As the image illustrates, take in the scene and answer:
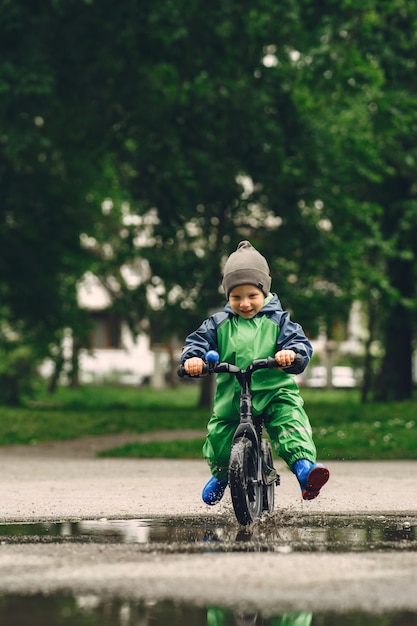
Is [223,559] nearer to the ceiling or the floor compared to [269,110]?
nearer to the floor

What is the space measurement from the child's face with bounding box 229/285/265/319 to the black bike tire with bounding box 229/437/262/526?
786 mm

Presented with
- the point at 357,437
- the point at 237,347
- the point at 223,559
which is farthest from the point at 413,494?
the point at 357,437

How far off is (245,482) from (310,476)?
40 cm

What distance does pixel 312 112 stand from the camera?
26.4 meters

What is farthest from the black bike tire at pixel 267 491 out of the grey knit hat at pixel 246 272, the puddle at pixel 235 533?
the grey knit hat at pixel 246 272

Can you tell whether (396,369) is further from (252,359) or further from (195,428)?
(252,359)

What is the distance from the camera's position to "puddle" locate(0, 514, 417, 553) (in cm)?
657

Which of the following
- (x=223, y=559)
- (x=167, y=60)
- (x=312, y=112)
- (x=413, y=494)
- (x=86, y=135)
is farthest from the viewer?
(x=312, y=112)

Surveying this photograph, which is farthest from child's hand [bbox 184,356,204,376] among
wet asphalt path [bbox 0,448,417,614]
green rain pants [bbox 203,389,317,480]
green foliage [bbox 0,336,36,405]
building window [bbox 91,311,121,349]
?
building window [bbox 91,311,121,349]

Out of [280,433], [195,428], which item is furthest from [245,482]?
[195,428]

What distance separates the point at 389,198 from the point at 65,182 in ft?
25.4

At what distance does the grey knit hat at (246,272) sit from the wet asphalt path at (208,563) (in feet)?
4.54

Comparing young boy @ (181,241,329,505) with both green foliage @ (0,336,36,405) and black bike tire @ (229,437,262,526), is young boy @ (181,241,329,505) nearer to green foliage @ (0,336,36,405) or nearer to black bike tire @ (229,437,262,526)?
black bike tire @ (229,437,262,526)

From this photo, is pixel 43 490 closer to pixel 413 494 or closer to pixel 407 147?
pixel 413 494
